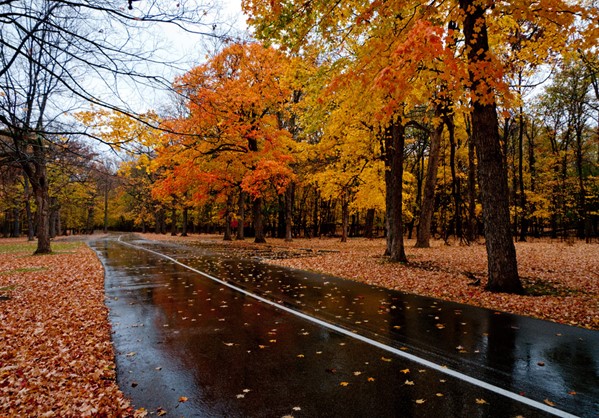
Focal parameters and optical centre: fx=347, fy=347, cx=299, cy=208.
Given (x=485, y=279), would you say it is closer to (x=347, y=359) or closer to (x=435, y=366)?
(x=435, y=366)

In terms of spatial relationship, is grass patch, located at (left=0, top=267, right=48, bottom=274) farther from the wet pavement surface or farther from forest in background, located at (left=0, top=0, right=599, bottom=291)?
the wet pavement surface

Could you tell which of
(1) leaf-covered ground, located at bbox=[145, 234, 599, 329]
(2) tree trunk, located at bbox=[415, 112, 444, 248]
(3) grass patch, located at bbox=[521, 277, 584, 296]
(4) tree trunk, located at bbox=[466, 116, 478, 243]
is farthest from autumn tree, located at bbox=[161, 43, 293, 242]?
(3) grass patch, located at bbox=[521, 277, 584, 296]

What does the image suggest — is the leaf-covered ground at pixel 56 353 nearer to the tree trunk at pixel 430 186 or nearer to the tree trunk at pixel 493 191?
the tree trunk at pixel 493 191

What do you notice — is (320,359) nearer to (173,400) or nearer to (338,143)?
(173,400)

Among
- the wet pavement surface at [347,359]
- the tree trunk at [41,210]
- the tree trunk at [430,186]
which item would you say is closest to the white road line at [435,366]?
the wet pavement surface at [347,359]

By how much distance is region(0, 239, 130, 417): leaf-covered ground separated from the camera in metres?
3.85

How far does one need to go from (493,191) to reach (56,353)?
33.3 ft

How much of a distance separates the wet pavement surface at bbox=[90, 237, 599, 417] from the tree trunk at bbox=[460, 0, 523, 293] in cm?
224

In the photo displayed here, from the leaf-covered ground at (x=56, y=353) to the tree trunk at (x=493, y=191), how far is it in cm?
901

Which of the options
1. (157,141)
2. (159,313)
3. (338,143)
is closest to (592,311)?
(159,313)

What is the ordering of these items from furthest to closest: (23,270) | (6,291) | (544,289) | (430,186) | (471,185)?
1. (430,186)
2. (471,185)
3. (23,270)
4. (6,291)
5. (544,289)

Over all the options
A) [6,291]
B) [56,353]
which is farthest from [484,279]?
[6,291]

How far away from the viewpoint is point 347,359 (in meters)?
4.96

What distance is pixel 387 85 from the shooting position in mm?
7711
